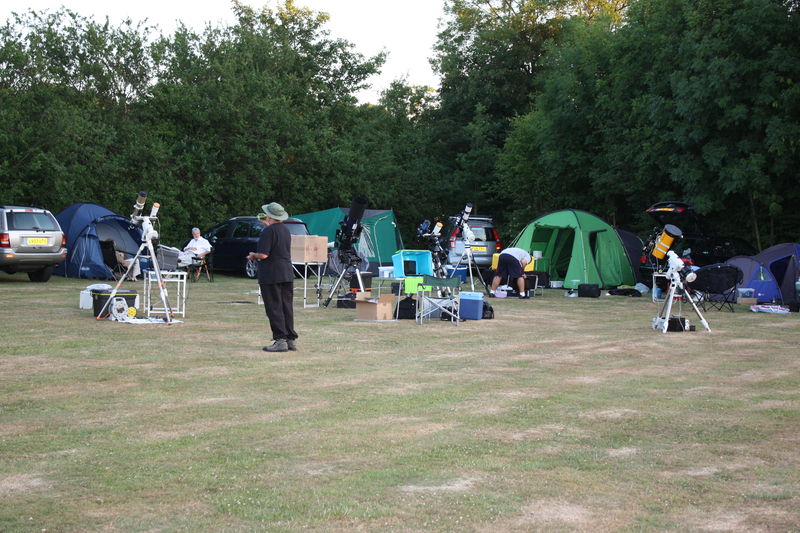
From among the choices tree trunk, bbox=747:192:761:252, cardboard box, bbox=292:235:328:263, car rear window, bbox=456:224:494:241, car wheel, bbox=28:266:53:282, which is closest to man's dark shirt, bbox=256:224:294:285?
cardboard box, bbox=292:235:328:263

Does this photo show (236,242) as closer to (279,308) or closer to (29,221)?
(29,221)

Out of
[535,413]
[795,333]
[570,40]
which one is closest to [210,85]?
[570,40]

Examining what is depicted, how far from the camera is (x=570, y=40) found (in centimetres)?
3441

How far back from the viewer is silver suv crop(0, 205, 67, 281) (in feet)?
65.1

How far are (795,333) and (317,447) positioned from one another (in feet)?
31.4

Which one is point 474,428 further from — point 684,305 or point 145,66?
point 145,66

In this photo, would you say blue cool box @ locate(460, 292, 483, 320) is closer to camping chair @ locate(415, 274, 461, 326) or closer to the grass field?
camping chair @ locate(415, 274, 461, 326)

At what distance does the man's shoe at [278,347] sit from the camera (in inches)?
404

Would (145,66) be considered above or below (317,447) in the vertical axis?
above

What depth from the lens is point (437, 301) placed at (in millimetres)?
14266

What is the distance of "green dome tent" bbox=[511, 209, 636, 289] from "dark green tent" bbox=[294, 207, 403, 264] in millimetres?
3638

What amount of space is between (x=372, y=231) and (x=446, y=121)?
17343mm

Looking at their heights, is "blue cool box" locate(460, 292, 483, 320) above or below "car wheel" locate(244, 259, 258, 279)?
below

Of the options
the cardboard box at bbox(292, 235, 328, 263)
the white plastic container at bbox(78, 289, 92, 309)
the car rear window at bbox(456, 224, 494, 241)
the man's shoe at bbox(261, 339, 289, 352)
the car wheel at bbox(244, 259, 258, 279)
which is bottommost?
the man's shoe at bbox(261, 339, 289, 352)
